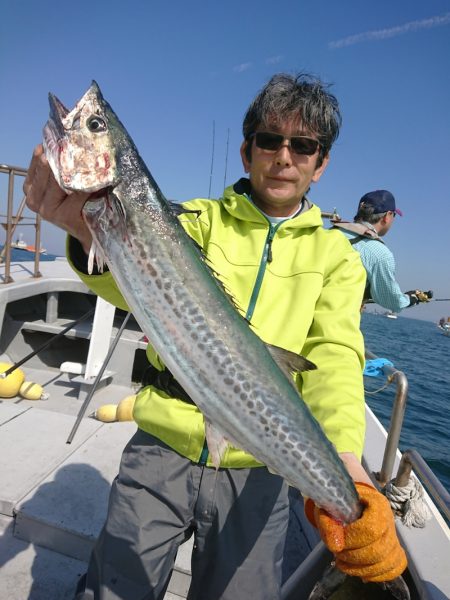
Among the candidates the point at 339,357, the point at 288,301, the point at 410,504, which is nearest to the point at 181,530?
the point at 339,357

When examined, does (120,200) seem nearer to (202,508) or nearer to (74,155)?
(74,155)

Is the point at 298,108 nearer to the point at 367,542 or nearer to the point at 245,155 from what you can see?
the point at 245,155

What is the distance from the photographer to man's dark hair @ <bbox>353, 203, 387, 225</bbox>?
568 cm

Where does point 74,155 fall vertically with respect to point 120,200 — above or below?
above

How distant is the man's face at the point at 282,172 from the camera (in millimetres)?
2414

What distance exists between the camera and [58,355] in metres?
7.47

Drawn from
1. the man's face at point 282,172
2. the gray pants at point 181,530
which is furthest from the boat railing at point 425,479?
the man's face at point 282,172

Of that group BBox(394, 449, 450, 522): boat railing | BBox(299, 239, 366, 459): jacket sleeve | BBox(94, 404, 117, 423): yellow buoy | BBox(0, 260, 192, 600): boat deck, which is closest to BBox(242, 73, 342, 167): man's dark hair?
BBox(299, 239, 366, 459): jacket sleeve

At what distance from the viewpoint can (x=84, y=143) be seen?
6.30 ft

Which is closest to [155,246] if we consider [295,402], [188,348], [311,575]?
[188,348]

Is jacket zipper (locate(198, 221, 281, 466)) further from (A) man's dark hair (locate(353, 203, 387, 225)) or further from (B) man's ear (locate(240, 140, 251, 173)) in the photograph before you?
(A) man's dark hair (locate(353, 203, 387, 225))

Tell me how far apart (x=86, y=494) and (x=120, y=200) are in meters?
2.68

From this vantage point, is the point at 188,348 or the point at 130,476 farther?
the point at 130,476

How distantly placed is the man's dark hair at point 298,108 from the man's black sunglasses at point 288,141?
7 centimetres
